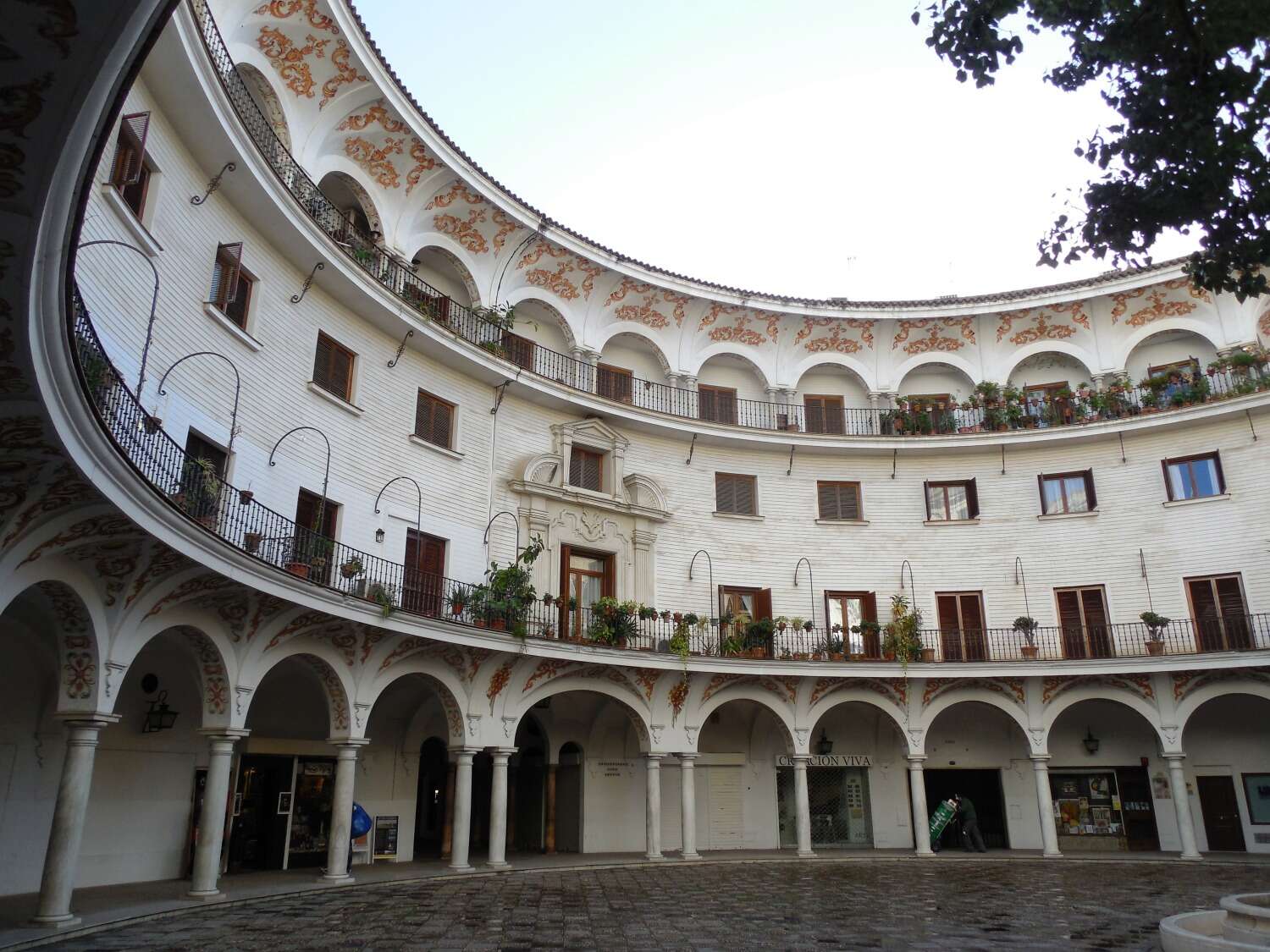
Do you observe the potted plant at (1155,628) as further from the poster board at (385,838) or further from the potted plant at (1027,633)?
the poster board at (385,838)

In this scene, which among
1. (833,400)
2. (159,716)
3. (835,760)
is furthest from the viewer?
(833,400)

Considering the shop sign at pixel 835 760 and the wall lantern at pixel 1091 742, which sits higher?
the wall lantern at pixel 1091 742

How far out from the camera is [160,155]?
13.3m

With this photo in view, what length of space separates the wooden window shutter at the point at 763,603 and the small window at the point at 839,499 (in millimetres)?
2700

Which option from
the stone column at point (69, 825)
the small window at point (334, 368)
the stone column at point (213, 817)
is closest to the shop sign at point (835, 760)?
the small window at point (334, 368)

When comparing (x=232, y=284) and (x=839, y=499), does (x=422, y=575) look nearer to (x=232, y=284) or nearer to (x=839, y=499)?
(x=232, y=284)

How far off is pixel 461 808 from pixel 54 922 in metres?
8.44

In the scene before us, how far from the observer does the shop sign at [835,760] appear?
24.8 meters

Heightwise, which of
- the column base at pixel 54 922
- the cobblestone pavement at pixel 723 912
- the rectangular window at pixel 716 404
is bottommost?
the cobblestone pavement at pixel 723 912

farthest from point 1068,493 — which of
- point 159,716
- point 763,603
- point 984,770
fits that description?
point 159,716

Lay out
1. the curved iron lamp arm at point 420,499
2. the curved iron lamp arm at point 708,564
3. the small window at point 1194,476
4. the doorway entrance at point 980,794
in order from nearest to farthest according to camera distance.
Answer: the curved iron lamp arm at point 420,499 < the small window at point 1194,476 < the curved iron lamp arm at point 708,564 < the doorway entrance at point 980,794

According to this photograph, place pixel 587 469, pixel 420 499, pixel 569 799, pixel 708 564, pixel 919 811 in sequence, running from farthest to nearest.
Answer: pixel 708 564
pixel 587 469
pixel 569 799
pixel 919 811
pixel 420 499

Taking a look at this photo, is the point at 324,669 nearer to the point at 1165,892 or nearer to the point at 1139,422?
the point at 1165,892

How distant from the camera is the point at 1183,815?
21469 mm
